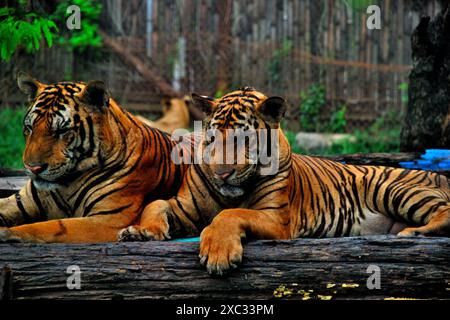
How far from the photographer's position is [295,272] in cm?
327

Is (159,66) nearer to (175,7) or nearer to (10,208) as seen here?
(175,7)

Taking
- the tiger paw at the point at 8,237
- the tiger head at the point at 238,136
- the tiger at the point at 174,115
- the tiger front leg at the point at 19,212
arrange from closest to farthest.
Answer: the tiger paw at the point at 8,237 < the tiger head at the point at 238,136 < the tiger front leg at the point at 19,212 < the tiger at the point at 174,115

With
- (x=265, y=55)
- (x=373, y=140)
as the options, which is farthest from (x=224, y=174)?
(x=265, y=55)

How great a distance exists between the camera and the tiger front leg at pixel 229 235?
10.5 ft

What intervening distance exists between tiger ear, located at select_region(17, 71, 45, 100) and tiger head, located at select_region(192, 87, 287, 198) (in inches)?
39.9

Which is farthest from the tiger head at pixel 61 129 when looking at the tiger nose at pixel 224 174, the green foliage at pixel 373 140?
the green foliage at pixel 373 140

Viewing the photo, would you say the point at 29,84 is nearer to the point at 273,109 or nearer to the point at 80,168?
the point at 80,168

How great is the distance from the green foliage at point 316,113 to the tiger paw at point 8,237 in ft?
24.3

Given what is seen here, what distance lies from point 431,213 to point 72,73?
7.55 meters

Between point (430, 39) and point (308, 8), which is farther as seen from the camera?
point (308, 8)

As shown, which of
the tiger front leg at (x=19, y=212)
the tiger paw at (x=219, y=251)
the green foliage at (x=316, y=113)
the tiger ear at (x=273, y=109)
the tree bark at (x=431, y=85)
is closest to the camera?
the tiger paw at (x=219, y=251)

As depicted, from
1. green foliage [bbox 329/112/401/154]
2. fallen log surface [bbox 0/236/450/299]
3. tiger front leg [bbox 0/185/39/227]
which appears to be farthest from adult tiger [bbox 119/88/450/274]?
green foliage [bbox 329/112/401/154]

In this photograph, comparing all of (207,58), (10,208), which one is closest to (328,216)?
(10,208)

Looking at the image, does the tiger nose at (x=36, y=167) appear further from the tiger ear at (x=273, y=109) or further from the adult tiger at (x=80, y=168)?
the tiger ear at (x=273, y=109)
